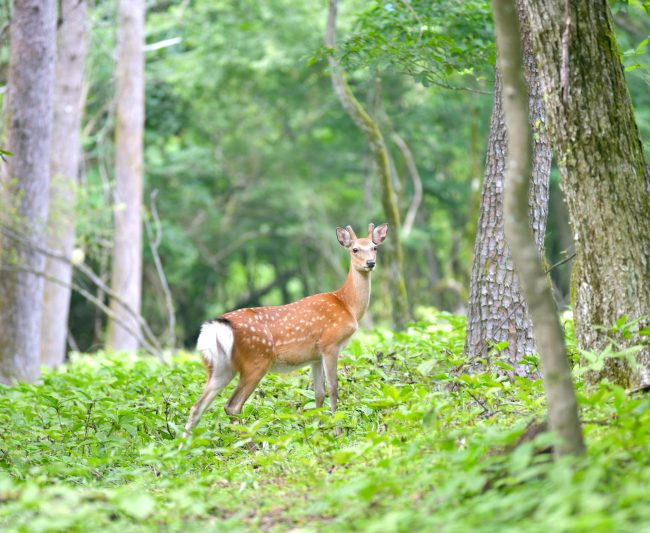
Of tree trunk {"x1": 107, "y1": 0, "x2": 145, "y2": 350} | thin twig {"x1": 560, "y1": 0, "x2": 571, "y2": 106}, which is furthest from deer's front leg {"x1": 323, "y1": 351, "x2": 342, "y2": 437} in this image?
tree trunk {"x1": 107, "y1": 0, "x2": 145, "y2": 350}

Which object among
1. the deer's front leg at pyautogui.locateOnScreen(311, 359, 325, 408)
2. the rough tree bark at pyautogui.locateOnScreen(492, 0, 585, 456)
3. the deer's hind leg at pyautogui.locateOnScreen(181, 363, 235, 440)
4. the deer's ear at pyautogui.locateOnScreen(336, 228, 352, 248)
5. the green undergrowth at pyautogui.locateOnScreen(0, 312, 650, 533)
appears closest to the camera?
the green undergrowth at pyautogui.locateOnScreen(0, 312, 650, 533)

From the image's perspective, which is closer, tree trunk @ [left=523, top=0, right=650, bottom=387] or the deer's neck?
tree trunk @ [left=523, top=0, right=650, bottom=387]

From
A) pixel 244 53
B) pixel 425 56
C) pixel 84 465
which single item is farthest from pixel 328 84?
pixel 84 465

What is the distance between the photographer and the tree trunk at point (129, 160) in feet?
57.7

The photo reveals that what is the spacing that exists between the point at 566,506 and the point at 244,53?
21.1 metres

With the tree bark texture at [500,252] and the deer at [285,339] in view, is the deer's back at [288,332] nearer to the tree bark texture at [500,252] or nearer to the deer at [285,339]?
the deer at [285,339]

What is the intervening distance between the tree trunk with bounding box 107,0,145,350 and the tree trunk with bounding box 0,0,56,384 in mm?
6260

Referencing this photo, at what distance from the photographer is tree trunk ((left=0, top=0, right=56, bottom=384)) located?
1080cm

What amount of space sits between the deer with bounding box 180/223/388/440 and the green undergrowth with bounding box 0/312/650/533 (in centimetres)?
19

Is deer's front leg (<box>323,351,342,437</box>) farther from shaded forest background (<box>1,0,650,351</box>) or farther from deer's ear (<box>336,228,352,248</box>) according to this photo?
shaded forest background (<box>1,0,650,351</box>)

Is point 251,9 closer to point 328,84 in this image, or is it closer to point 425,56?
point 328,84

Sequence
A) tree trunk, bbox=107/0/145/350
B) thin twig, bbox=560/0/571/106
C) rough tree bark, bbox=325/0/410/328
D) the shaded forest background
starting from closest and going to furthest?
thin twig, bbox=560/0/571/106
rough tree bark, bbox=325/0/410/328
tree trunk, bbox=107/0/145/350
the shaded forest background

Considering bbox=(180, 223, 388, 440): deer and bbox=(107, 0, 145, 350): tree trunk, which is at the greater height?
bbox=(107, 0, 145, 350): tree trunk

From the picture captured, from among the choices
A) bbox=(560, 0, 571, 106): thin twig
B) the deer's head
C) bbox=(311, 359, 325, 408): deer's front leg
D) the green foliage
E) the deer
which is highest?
the green foliage
